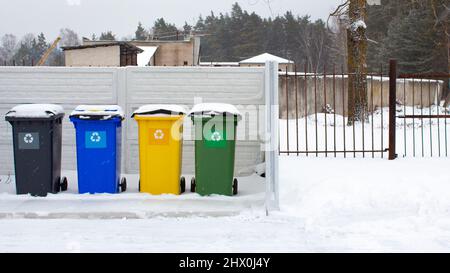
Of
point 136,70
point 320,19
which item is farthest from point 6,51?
point 136,70

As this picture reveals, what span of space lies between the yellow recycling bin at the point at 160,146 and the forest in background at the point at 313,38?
2708 centimetres

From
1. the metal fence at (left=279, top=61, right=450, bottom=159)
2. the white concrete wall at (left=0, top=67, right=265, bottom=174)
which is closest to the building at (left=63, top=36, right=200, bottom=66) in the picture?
the metal fence at (left=279, top=61, right=450, bottom=159)

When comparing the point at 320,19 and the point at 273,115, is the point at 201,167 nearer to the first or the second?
the point at 273,115

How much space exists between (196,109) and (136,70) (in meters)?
1.99

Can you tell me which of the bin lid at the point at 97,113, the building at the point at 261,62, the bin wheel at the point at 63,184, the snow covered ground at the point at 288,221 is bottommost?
the snow covered ground at the point at 288,221

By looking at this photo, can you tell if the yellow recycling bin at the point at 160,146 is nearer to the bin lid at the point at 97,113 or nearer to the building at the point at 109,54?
the bin lid at the point at 97,113

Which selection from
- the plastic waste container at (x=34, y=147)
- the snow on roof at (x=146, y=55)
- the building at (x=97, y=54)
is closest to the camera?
the plastic waste container at (x=34, y=147)

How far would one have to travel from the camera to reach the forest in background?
38.2 metres

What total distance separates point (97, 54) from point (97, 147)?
23.9 m

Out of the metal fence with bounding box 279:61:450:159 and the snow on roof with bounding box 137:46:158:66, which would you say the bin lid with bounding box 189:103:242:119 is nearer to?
the metal fence with bounding box 279:61:450:159

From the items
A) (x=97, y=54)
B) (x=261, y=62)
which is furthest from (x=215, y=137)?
(x=261, y=62)

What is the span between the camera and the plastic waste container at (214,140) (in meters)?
7.39

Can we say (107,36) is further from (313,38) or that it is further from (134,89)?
(134,89)

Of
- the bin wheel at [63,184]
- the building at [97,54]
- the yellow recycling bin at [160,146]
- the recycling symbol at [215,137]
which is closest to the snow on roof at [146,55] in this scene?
the building at [97,54]
